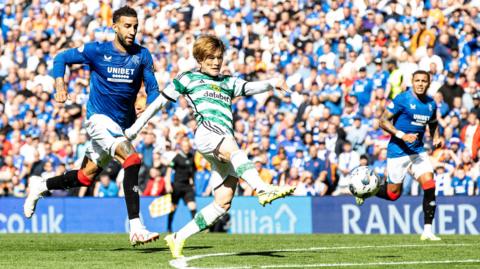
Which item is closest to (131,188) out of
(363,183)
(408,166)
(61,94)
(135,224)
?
(135,224)

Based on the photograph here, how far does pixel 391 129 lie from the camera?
16.2m

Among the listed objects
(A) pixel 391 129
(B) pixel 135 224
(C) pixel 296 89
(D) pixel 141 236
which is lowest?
(D) pixel 141 236

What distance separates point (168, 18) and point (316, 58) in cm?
535

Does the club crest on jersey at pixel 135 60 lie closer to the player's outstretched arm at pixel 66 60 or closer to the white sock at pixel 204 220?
the player's outstretched arm at pixel 66 60

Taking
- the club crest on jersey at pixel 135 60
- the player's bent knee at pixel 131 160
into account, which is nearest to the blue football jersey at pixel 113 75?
the club crest on jersey at pixel 135 60

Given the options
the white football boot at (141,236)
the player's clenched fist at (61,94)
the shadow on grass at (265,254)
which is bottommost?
the shadow on grass at (265,254)

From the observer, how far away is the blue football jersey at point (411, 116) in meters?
16.4

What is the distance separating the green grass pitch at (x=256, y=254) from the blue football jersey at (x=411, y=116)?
4.81ft

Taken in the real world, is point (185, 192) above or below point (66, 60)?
below

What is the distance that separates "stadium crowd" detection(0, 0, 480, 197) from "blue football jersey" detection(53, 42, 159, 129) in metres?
8.41

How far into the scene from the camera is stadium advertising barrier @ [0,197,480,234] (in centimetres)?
1992

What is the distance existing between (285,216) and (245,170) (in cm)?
1111

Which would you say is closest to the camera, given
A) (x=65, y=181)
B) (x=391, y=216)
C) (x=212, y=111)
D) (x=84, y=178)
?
(x=212, y=111)

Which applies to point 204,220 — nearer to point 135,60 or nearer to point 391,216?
point 135,60
